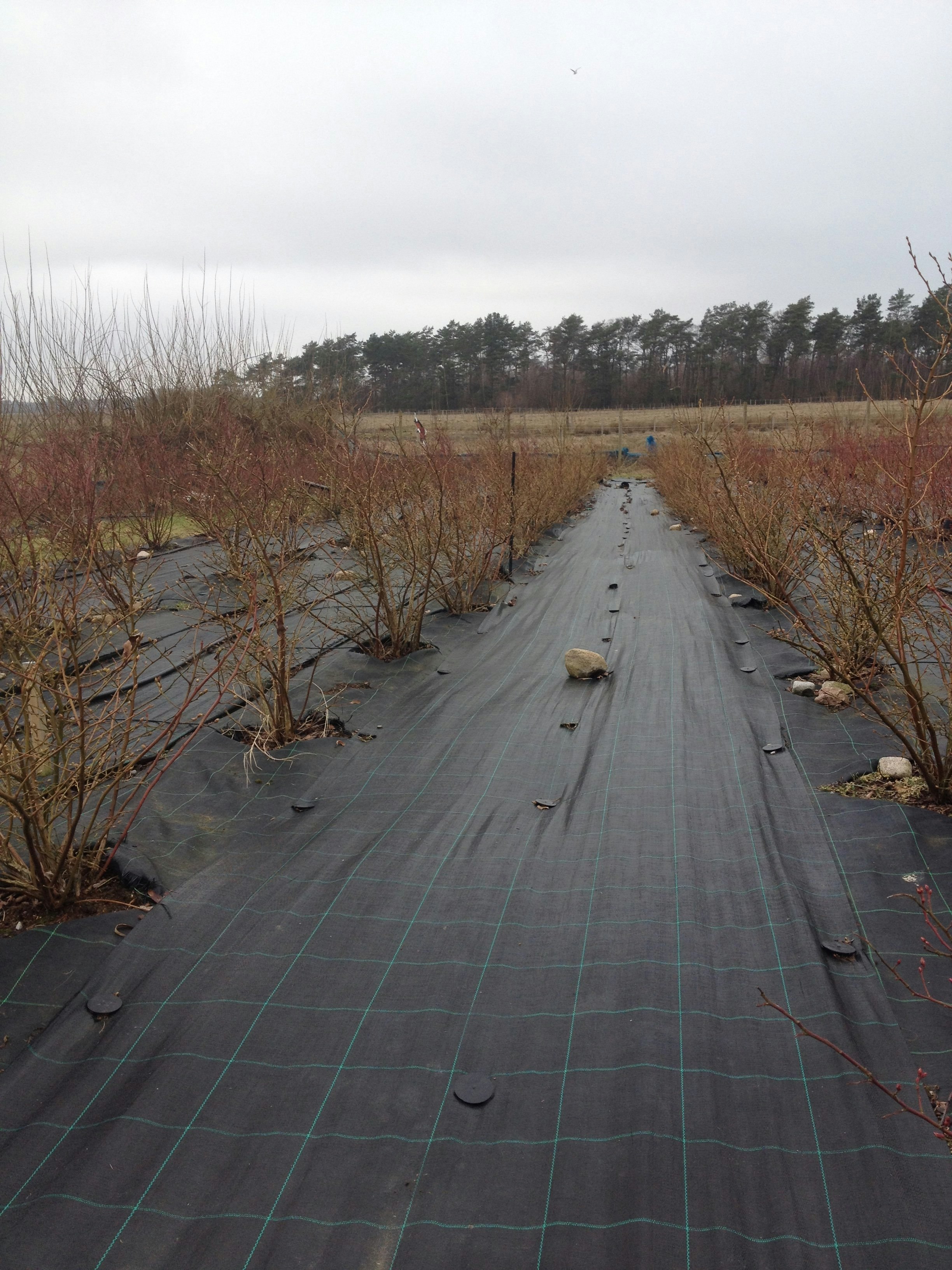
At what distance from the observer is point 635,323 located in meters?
39.0

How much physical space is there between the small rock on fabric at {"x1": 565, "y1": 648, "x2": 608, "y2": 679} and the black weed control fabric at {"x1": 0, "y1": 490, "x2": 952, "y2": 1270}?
1249 mm

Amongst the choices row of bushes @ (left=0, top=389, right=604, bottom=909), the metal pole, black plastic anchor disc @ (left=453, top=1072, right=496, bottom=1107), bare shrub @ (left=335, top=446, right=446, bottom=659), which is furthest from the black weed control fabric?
the metal pole

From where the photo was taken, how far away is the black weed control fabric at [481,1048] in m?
1.61

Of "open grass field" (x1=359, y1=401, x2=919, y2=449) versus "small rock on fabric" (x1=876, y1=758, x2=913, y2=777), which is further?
"open grass field" (x1=359, y1=401, x2=919, y2=449)

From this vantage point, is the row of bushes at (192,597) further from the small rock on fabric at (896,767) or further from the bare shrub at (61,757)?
the small rock on fabric at (896,767)

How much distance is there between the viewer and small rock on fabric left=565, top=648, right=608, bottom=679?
4859 millimetres

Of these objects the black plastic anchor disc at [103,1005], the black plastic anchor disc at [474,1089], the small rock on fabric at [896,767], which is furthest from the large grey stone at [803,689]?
the black plastic anchor disc at [103,1005]

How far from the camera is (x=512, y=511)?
309 inches

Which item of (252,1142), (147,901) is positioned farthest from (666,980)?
(147,901)

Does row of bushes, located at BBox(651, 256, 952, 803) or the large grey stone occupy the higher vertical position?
row of bushes, located at BBox(651, 256, 952, 803)

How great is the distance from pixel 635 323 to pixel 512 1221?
42.1 m

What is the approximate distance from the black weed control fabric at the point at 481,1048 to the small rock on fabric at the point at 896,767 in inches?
15.2

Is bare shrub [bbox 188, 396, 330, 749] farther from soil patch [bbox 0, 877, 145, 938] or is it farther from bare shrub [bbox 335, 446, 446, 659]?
soil patch [bbox 0, 877, 145, 938]

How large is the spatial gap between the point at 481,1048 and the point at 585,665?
9.87ft
